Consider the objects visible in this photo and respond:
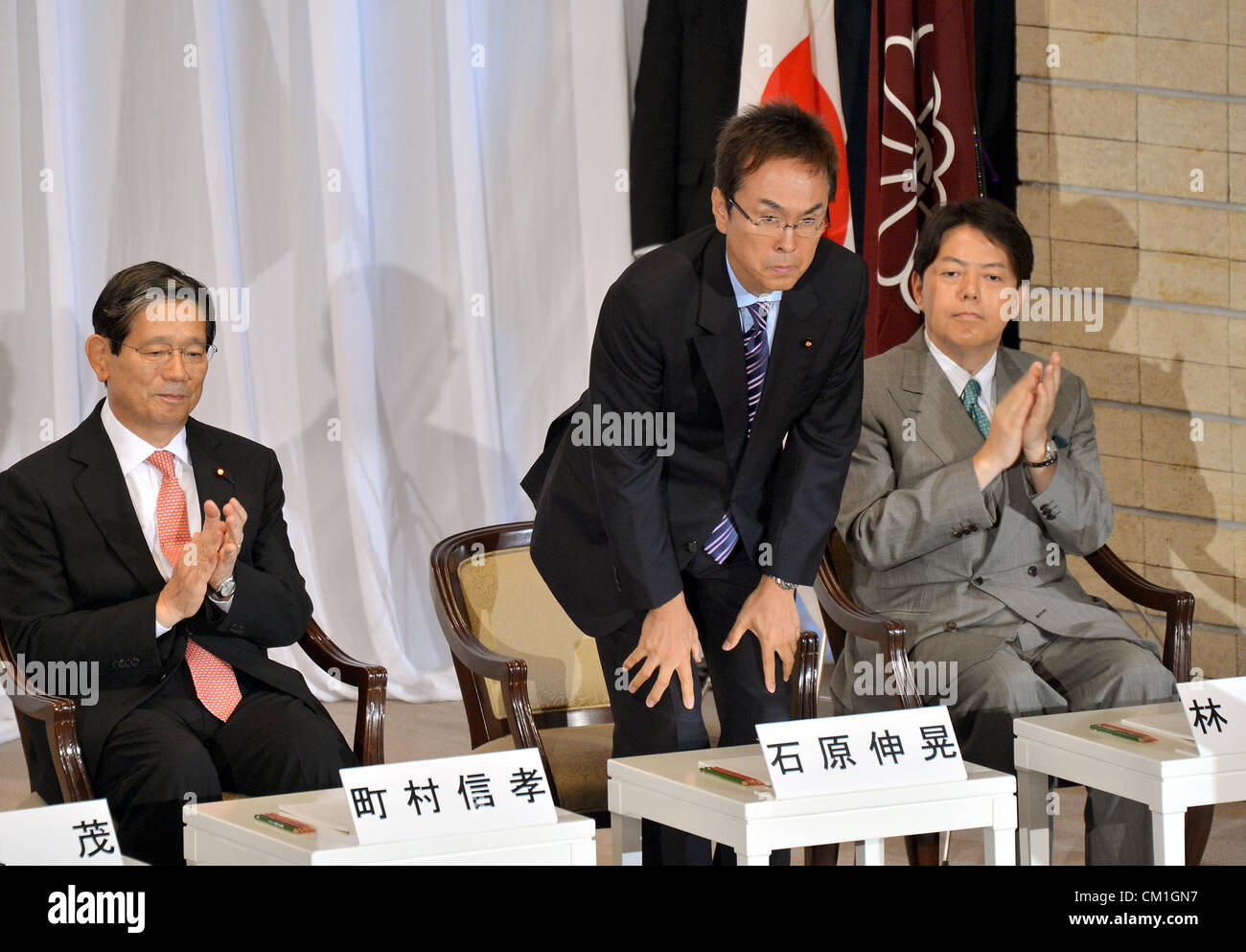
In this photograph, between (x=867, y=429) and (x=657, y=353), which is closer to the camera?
(x=657, y=353)

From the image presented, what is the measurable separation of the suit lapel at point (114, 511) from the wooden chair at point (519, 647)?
557 mm

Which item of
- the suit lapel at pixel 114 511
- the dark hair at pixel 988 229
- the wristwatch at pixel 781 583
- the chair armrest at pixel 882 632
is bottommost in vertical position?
the chair armrest at pixel 882 632

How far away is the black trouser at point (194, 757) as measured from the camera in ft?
7.72

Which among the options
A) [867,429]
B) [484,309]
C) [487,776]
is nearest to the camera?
[487,776]

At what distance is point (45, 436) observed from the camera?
13.8 feet

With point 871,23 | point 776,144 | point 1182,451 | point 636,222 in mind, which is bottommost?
point 1182,451

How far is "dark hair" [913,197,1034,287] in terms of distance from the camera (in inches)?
116

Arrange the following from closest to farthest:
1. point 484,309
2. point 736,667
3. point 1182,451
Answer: point 736,667 → point 1182,451 → point 484,309

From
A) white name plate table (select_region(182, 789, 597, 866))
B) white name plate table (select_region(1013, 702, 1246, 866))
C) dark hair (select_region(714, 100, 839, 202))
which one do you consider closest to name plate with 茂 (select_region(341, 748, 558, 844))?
white name plate table (select_region(182, 789, 597, 866))

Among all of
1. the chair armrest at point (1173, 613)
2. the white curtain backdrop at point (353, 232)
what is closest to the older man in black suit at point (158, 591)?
the chair armrest at point (1173, 613)

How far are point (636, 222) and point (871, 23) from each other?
939 millimetres

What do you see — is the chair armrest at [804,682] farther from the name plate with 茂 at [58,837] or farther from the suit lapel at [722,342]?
the name plate with 茂 at [58,837]
